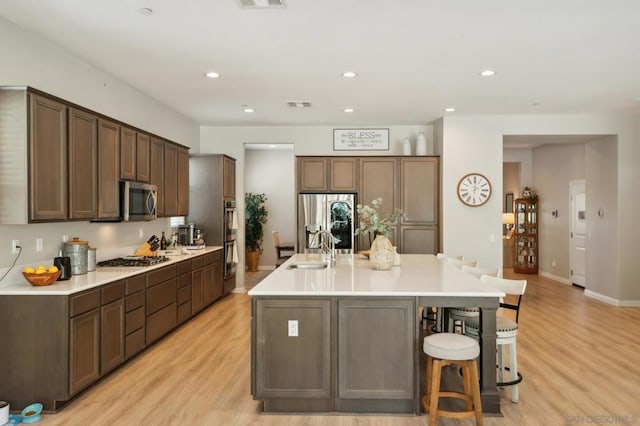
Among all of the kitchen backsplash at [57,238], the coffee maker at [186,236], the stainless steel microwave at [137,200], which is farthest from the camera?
the coffee maker at [186,236]

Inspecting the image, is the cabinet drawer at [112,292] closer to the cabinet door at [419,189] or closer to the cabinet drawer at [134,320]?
the cabinet drawer at [134,320]

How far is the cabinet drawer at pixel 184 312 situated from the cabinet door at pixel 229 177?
1967mm

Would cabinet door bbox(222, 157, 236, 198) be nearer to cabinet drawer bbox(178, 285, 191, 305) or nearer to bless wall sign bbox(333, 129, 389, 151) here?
bless wall sign bbox(333, 129, 389, 151)

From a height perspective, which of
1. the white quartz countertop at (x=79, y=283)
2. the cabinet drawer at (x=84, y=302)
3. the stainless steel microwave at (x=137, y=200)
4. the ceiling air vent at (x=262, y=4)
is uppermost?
the ceiling air vent at (x=262, y=4)

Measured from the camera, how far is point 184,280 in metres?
5.53

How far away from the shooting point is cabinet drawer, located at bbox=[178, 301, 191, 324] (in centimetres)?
542

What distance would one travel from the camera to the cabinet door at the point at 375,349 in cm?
315

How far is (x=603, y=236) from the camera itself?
Result: 7.30 meters

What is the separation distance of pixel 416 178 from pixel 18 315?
545 centimetres

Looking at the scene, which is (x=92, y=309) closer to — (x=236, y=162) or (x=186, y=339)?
(x=186, y=339)

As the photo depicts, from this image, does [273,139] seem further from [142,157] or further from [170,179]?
[142,157]

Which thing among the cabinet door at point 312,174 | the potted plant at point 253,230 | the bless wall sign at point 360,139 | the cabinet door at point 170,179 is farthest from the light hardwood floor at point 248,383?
the potted plant at point 253,230

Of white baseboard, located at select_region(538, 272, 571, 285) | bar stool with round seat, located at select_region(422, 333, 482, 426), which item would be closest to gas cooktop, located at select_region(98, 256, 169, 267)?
bar stool with round seat, located at select_region(422, 333, 482, 426)

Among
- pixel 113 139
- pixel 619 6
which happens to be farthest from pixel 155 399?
pixel 619 6
